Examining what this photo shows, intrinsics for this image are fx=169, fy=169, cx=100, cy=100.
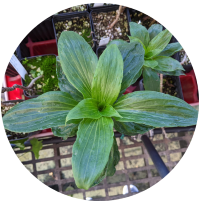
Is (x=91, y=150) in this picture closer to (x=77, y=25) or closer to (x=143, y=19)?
(x=77, y=25)

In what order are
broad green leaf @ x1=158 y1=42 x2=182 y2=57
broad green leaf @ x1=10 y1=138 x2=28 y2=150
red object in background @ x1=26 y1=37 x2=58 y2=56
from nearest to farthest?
broad green leaf @ x1=158 y1=42 x2=182 y2=57
broad green leaf @ x1=10 y1=138 x2=28 y2=150
red object in background @ x1=26 y1=37 x2=58 y2=56

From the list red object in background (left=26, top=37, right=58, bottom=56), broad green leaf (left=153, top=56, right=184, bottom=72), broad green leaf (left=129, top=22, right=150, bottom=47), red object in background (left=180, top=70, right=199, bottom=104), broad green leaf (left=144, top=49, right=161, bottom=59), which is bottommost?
red object in background (left=180, top=70, right=199, bottom=104)

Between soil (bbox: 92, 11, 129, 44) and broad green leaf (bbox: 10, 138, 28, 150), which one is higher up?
soil (bbox: 92, 11, 129, 44)

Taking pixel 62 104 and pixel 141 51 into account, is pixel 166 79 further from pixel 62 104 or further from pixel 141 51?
pixel 62 104

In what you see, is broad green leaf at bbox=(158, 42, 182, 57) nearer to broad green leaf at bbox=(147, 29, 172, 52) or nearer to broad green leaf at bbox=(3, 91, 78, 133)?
broad green leaf at bbox=(147, 29, 172, 52)

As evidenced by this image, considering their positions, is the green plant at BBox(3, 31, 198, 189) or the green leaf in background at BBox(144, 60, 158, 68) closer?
the green plant at BBox(3, 31, 198, 189)

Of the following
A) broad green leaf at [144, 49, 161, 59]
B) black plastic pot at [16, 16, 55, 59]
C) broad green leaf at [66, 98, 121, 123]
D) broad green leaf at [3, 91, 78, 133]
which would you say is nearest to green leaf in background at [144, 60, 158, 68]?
broad green leaf at [144, 49, 161, 59]

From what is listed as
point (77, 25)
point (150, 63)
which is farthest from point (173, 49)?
point (77, 25)

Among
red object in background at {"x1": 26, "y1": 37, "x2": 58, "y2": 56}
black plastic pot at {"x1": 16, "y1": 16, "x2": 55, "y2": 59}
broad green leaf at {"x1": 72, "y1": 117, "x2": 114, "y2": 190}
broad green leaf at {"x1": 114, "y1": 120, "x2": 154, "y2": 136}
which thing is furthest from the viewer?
red object in background at {"x1": 26, "y1": 37, "x2": 58, "y2": 56}
